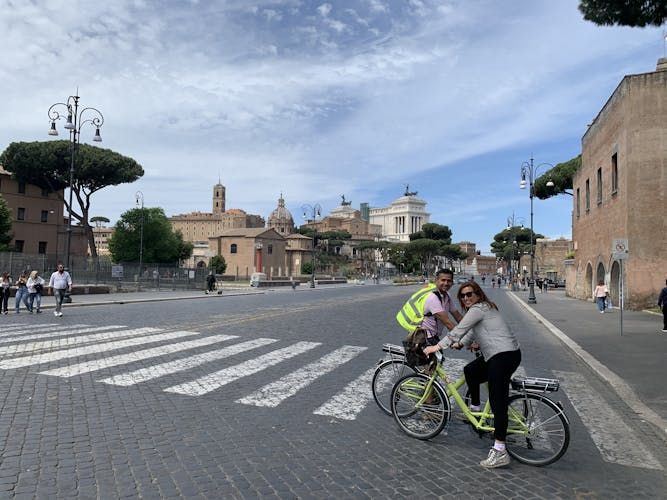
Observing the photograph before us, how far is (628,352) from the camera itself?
35.6ft

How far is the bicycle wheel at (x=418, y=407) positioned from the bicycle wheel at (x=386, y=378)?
343 millimetres

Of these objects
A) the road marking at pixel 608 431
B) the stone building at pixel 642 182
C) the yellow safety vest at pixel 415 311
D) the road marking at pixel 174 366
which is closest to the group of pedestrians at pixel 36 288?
the road marking at pixel 174 366

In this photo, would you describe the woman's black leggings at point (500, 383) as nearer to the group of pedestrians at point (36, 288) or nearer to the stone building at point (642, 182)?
the group of pedestrians at point (36, 288)

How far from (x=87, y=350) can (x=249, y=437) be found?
581 cm

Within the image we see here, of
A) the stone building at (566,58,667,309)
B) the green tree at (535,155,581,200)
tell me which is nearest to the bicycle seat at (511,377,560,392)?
the stone building at (566,58,667,309)

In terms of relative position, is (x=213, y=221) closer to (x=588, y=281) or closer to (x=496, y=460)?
(x=588, y=281)

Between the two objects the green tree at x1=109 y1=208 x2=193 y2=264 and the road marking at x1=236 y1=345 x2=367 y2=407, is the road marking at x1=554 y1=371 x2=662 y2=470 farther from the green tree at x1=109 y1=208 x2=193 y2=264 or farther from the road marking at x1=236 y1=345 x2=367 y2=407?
the green tree at x1=109 y1=208 x2=193 y2=264

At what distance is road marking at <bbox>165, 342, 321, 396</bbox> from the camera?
22.5 ft

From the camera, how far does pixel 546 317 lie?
19.8 meters

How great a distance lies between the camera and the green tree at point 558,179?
4616 centimetres

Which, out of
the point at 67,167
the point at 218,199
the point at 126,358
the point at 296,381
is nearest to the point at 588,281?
the point at 296,381

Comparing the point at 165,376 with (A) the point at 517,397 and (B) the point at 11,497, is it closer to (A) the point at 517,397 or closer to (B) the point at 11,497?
(B) the point at 11,497

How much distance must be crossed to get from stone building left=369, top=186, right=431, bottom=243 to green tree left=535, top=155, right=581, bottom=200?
118 m

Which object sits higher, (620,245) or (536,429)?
(620,245)
